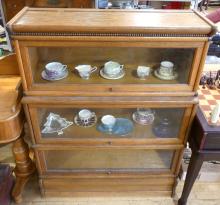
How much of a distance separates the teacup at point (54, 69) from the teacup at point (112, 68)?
20 centimetres

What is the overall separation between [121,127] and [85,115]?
0.70 feet

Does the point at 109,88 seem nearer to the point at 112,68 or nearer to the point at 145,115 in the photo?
the point at 112,68

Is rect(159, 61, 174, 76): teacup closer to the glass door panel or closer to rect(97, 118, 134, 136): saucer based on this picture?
rect(97, 118, 134, 136): saucer

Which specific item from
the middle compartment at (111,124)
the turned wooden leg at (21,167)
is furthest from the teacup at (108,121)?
the turned wooden leg at (21,167)

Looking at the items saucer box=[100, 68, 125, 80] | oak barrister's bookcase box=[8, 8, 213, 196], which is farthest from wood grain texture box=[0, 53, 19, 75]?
saucer box=[100, 68, 125, 80]

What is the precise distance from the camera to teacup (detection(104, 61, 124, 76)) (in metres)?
1.17

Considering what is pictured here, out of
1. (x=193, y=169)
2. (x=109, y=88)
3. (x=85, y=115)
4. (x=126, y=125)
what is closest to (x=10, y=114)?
(x=85, y=115)

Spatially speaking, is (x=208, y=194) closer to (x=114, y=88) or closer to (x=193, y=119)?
(x=193, y=119)

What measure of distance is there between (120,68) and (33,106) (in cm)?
44

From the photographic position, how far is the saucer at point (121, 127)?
4.59ft

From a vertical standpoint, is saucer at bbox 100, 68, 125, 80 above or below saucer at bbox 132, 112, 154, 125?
above

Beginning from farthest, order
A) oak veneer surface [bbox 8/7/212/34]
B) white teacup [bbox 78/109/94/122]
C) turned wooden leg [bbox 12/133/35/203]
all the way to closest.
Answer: turned wooden leg [bbox 12/133/35/203] < white teacup [bbox 78/109/94/122] < oak veneer surface [bbox 8/7/212/34]

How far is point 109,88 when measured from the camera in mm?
1145

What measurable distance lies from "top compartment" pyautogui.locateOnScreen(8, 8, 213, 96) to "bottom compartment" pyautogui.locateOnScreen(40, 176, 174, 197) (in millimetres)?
648
